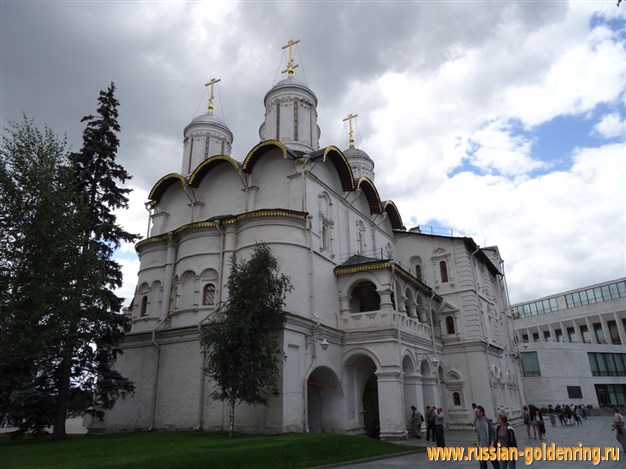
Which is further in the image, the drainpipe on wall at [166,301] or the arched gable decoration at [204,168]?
the arched gable decoration at [204,168]

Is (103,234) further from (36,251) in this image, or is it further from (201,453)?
(201,453)

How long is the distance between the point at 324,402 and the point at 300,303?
4280 mm

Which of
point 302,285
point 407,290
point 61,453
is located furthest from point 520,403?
point 61,453

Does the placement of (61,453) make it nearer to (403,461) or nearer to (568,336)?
(403,461)

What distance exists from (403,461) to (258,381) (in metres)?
4.95

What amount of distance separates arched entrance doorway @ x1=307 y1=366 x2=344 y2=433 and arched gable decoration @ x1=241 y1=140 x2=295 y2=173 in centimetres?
933

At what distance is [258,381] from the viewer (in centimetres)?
1500

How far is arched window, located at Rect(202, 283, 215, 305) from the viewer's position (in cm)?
1970

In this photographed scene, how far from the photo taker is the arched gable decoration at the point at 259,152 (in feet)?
69.0

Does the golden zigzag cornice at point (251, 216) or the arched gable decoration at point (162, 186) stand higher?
the arched gable decoration at point (162, 186)

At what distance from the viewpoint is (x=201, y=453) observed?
A: 10.7m

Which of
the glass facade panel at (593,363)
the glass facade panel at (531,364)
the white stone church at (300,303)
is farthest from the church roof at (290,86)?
the glass facade panel at (593,363)

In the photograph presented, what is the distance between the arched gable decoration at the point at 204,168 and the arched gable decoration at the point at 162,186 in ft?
2.35

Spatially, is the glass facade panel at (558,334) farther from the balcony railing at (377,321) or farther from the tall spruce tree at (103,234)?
the tall spruce tree at (103,234)
